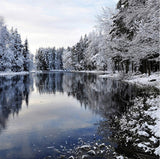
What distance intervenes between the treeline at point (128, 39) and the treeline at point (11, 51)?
1105 inches

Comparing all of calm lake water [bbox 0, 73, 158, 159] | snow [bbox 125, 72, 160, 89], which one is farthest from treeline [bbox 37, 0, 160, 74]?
calm lake water [bbox 0, 73, 158, 159]

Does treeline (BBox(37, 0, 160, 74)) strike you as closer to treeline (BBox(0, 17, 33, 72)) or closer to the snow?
the snow

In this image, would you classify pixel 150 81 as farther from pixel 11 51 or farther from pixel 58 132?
pixel 11 51

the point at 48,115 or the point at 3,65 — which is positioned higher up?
the point at 3,65

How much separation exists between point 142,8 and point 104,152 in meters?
7.11

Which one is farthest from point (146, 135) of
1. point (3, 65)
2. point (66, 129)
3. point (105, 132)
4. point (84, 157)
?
point (3, 65)

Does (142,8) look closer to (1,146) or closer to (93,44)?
(1,146)

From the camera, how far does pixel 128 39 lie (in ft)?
76.9

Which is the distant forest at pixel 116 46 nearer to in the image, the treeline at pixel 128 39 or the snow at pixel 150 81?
the treeline at pixel 128 39

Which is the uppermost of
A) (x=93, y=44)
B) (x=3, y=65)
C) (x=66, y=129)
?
(x=93, y=44)

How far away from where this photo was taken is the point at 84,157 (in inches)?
206

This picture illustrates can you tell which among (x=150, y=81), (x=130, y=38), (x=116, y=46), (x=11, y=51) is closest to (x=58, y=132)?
(x=150, y=81)

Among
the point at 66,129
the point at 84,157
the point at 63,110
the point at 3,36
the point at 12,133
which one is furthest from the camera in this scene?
the point at 3,36

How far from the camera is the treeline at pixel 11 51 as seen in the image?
52.2 m
